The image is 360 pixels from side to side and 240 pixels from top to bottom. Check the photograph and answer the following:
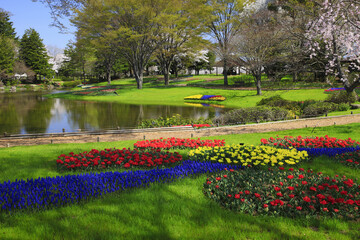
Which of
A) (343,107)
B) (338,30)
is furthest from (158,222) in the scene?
(343,107)

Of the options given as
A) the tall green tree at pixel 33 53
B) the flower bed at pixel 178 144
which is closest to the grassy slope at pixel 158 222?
the flower bed at pixel 178 144

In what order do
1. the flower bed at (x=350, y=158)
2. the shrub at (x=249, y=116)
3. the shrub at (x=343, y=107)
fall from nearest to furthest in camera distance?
the flower bed at (x=350, y=158)
the shrub at (x=249, y=116)
the shrub at (x=343, y=107)

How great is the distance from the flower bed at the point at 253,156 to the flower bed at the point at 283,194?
781 mm

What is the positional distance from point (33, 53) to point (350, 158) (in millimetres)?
87773

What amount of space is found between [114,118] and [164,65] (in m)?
35.6

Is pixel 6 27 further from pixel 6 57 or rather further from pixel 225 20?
pixel 225 20

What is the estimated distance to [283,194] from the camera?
4.95m

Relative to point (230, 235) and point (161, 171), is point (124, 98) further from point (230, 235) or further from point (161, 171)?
point (230, 235)

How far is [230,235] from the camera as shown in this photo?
3.71m

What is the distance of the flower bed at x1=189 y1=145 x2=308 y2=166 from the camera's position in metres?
6.68

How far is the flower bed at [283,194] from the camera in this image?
441cm

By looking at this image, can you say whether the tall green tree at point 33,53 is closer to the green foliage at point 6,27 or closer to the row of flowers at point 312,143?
the green foliage at point 6,27

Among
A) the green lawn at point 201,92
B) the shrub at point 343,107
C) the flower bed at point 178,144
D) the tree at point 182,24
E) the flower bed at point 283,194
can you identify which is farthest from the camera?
the tree at point 182,24

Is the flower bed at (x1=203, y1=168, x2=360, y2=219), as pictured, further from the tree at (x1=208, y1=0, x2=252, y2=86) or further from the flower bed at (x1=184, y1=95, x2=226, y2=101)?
the tree at (x1=208, y1=0, x2=252, y2=86)
